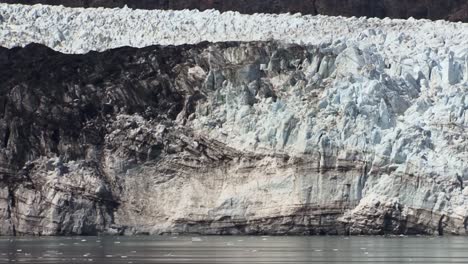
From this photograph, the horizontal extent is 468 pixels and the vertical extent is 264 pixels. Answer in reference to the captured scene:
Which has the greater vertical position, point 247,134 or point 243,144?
point 247,134

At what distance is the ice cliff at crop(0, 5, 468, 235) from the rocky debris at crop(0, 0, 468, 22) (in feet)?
15.2

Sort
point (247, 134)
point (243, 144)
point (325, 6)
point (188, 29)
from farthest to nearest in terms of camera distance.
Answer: point (325, 6) → point (188, 29) → point (247, 134) → point (243, 144)

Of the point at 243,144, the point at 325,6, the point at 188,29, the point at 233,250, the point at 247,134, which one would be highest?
the point at 325,6

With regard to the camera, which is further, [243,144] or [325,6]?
[325,6]

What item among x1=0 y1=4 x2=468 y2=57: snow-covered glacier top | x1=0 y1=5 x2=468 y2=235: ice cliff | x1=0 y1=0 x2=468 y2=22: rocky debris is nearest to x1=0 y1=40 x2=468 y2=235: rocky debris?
x1=0 y1=5 x2=468 y2=235: ice cliff

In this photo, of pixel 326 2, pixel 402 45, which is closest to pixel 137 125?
pixel 402 45

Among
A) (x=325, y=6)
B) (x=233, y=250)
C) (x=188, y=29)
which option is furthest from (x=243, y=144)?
(x=325, y=6)

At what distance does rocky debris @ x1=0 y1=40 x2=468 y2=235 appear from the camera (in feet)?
87.0

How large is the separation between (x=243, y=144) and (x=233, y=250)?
4455mm

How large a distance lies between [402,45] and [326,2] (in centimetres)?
663

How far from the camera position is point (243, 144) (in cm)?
2730

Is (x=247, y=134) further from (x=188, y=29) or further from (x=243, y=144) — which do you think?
(x=188, y=29)

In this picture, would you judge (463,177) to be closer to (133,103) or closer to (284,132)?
(284,132)

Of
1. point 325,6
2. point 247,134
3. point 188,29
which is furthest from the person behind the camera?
point 325,6
